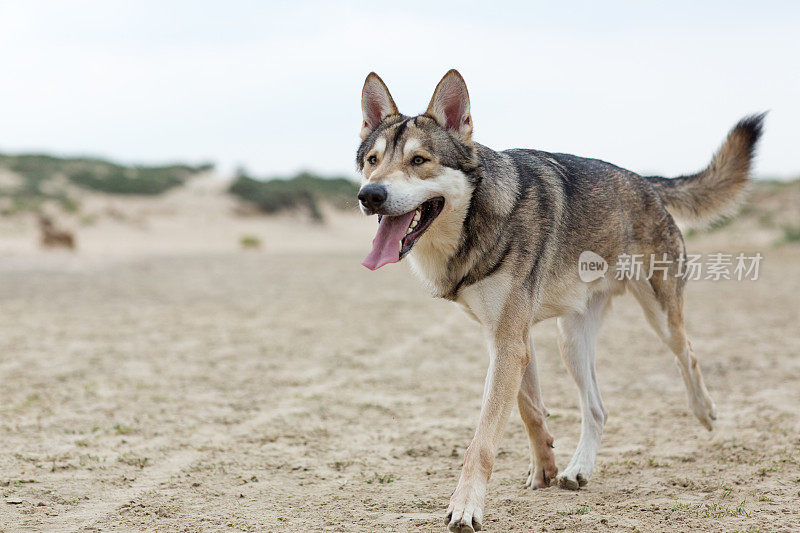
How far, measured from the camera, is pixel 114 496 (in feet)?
12.6

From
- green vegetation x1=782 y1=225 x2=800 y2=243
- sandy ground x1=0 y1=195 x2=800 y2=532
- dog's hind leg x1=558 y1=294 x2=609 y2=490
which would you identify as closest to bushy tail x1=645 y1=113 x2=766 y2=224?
dog's hind leg x1=558 y1=294 x2=609 y2=490

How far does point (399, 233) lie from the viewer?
11.6 feet

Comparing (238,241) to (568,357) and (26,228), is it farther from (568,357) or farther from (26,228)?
(568,357)

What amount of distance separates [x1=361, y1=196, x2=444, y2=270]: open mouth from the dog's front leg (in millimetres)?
624

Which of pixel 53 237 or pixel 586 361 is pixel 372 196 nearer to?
pixel 586 361

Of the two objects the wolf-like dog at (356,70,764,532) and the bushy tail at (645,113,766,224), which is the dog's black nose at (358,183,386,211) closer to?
the wolf-like dog at (356,70,764,532)

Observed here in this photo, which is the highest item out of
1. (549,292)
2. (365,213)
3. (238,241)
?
(365,213)

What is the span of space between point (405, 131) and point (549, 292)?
1155 millimetres

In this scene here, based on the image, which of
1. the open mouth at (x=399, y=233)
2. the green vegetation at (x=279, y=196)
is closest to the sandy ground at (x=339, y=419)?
the open mouth at (x=399, y=233)

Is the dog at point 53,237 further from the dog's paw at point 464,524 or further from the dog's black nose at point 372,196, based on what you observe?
the dog's paw at point 464,524

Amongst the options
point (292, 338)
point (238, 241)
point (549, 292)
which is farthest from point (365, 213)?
point (238, 241)

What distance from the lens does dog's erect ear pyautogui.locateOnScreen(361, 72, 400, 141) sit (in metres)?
4.06

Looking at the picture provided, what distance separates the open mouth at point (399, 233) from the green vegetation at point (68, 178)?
814 inches

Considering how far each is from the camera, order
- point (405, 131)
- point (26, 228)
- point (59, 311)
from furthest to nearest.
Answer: point (26, 228)
point (59, 311)
point (405, 131)
